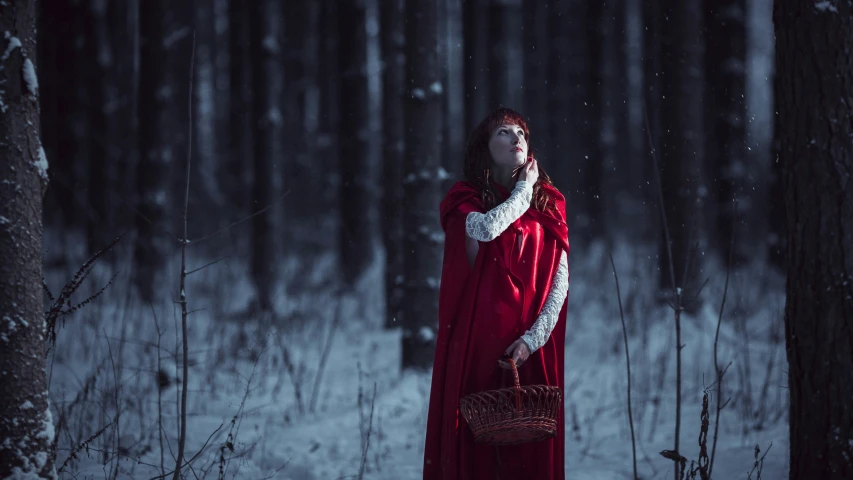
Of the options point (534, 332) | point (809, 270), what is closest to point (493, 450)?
point (534, 332)

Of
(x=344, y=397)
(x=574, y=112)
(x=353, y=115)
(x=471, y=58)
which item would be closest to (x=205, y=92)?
(x=574, y=112)

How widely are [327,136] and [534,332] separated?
13.6 metres

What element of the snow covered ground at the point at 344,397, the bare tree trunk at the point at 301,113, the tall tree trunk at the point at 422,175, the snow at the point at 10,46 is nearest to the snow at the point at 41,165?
the snow at the point at 10,46

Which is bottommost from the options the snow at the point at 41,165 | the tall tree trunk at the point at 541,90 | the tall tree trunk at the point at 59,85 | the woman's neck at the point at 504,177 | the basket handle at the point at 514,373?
the basket handle at the point at 514,373

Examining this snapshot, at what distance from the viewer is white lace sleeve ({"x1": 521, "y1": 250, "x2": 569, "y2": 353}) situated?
274 cm

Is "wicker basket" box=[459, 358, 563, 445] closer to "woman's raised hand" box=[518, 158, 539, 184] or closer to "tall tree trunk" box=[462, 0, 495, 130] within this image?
"woman's raised hand" box=[518, 158, 539, 184]

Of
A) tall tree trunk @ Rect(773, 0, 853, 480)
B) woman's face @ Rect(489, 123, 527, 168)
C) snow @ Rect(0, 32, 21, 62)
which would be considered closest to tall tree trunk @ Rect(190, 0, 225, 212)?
snow @ Rect(0, 32, 21, 62)

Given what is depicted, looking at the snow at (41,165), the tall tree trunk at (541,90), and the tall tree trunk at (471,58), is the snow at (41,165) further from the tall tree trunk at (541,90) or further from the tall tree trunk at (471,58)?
the tall tree trunk at (541,90)

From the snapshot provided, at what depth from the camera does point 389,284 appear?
290 inches

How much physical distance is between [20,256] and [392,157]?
217 inches

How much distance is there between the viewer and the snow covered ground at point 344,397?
3871 mm

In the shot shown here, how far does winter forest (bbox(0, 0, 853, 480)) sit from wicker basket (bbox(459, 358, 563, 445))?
2.28ft

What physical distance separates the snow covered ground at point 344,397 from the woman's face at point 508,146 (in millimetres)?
1557

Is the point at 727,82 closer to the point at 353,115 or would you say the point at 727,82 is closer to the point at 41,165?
the point at 353,115
